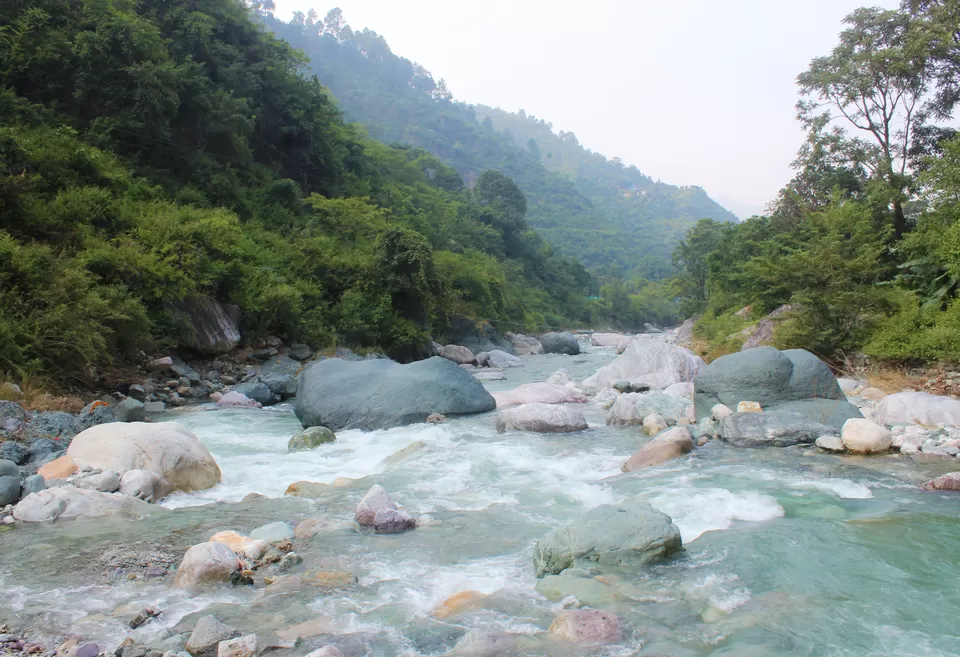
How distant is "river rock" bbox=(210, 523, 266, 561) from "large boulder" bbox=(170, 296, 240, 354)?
475 inches

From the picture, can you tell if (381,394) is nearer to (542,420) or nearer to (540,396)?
(542,420)

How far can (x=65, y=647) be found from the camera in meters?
3.44

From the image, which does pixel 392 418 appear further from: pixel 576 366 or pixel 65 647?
pixel 576 366

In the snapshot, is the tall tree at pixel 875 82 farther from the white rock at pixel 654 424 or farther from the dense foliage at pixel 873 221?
the white rock at pixel 654 424

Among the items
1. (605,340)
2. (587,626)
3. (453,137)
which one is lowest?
(605,340)

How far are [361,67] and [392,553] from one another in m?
132

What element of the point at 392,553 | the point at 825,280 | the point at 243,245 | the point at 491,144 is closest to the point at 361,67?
the point at 491,144

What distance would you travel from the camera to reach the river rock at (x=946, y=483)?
21.0ft

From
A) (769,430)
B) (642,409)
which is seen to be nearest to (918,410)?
(769,430)

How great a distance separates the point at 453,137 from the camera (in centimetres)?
11456

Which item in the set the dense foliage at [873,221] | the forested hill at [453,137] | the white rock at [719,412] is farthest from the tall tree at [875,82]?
the forested hill at [453,137]

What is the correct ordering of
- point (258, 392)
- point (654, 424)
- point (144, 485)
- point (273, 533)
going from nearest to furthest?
point (273, 533)
point (144, 485)
point (654, 424)
point (258, 392)

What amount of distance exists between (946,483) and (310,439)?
26.3ft

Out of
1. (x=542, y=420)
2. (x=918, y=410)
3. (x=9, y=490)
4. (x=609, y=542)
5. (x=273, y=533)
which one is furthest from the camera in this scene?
(x=542, y=420)
